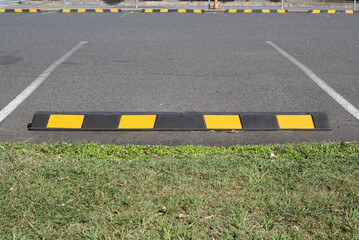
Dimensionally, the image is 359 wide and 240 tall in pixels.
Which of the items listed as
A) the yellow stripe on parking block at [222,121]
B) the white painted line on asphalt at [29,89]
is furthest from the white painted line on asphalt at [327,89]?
the white painted line on asphalt at [29,89]

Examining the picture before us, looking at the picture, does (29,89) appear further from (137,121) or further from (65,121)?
(137,121)

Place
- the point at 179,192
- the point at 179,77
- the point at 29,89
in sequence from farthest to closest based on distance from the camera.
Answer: the point at 179,77 → the point at 29,89 → the point at 179,192

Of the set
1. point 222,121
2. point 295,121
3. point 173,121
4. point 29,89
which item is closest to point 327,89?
point 295,121

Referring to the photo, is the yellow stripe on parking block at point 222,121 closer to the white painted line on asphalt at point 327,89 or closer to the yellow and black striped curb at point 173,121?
the yellow and black striped curb at point 173,121

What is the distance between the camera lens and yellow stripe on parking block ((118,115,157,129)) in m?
4.09

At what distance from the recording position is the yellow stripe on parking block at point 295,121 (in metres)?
4.11

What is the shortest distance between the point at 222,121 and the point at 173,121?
482mm

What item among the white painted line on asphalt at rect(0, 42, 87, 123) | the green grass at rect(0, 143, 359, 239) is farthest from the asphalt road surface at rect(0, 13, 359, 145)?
the green grass at rect(0, 143, 359, 239)

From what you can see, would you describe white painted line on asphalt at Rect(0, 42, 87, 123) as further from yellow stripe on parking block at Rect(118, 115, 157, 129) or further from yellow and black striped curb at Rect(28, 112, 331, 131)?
yellow stripe on parking block at Rect(118, 115, 157, 129)

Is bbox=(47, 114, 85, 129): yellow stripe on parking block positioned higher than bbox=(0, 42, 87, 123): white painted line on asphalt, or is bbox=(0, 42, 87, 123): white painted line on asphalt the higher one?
bbox=(47, 114, 85, 129): yellow stripe on parking block

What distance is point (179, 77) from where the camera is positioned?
236 inches

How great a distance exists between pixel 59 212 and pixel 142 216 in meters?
0.52

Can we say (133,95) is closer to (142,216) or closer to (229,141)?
(229,141)

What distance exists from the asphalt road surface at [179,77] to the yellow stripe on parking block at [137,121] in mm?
86
